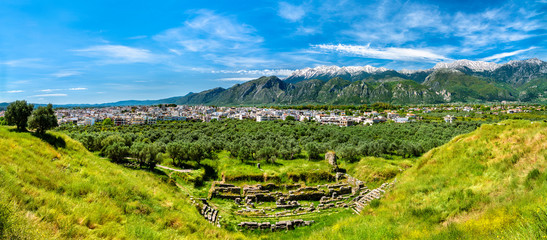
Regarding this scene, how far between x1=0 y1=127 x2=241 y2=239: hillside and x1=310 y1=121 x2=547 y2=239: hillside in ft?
27.4

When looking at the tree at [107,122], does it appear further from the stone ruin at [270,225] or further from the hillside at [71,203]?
the stone ruin at [270,225]

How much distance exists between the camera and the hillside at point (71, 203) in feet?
17.1

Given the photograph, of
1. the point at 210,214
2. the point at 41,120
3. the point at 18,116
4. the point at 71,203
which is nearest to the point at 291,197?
the point at 210,214

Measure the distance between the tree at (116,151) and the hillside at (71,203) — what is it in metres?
Result: 17.3

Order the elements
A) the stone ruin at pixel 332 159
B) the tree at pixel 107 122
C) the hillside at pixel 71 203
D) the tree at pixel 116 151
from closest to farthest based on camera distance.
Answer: the hillside at pixel 71 203 < the tree at pixel 116 151 < the stone ruin at pixel 332 159 < the tree at pixel 107 122

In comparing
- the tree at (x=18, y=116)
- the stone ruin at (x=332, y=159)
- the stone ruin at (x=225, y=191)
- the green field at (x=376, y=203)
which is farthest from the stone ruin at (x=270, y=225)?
the tree at (x=18, y=116)

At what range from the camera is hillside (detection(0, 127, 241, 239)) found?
5.20 metres

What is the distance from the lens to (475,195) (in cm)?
1049

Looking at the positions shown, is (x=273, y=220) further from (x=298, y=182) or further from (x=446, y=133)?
(x=446, y=133)

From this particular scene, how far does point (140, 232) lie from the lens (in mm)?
6879

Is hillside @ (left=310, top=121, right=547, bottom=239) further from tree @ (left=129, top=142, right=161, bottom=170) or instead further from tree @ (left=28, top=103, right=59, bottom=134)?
tree @ (left=129, top=142, right=161, bottom=170)

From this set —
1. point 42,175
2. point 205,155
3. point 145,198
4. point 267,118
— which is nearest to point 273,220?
point 145,198

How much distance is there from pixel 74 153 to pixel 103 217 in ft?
34.1

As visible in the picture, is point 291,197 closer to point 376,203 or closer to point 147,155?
point 376,203
